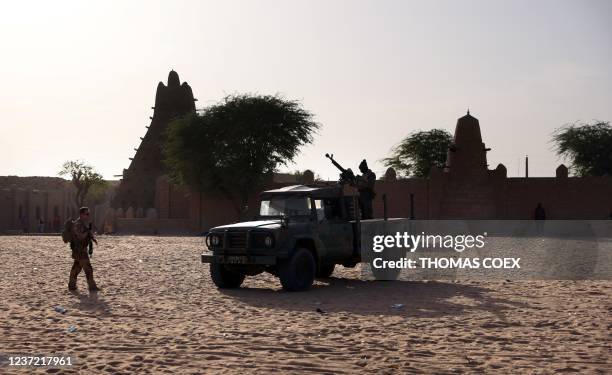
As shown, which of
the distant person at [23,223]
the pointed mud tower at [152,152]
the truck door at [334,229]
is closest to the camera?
the truck door at [334,229]

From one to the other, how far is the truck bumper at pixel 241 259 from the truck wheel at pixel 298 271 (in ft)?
1.09

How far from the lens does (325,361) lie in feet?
25.7

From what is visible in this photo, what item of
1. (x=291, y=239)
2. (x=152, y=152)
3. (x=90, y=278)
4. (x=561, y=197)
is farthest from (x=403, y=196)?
(x=90, y=278)

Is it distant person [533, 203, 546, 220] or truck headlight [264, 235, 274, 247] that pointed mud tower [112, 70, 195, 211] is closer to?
distant person [533, 203, 546, 220]

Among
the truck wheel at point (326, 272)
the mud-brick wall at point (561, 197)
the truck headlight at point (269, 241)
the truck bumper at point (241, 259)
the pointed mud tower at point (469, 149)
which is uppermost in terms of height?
the pointed mud tower at point (469, 149)

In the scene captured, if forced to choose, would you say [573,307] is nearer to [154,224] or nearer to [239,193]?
[239,193]

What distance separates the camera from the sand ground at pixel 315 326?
7789 millimetres

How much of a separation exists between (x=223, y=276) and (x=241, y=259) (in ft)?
2.92

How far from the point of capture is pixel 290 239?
14227 mm

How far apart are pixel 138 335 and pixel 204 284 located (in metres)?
6.25

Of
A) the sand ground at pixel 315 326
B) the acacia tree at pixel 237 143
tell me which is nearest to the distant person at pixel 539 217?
the acacia tree at pixel 237 143

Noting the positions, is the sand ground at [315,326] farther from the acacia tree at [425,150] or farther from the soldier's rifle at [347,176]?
the acacia tree at [425,150]

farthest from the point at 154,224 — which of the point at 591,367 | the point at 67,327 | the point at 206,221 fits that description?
the point at 591,367

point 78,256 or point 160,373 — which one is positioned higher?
point 78,256
